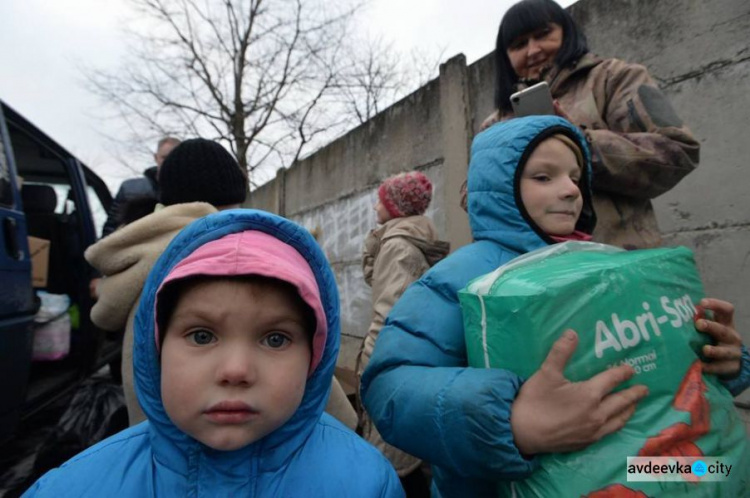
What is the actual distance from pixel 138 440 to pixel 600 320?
1001 mm

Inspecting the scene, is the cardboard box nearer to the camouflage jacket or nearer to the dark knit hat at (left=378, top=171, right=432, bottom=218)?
the dark knit hat at (left=378, top=171, right=432, bottom=218)

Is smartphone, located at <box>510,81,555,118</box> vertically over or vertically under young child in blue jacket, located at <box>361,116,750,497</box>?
over

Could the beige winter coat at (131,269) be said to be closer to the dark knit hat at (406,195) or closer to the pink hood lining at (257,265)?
the pink hood lining at (257,265)

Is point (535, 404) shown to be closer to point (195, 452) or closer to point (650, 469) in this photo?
point (650, 469)

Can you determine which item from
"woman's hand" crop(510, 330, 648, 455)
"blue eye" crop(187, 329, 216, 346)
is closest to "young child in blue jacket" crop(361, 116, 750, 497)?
"woman's hand" crop(510, 330, 648, 455)

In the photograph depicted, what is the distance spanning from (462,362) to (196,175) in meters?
1.24

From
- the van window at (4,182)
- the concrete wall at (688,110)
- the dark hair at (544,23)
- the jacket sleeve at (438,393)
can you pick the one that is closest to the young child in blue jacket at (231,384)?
the jacket sleeve at (438,393)

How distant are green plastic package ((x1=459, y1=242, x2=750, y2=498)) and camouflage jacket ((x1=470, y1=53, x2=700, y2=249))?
47 cm

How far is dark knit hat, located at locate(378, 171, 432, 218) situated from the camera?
3.03 m

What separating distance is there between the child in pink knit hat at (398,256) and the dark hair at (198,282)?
4.90 feet

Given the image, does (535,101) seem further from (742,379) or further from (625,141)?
(742,379)

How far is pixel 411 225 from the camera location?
112 inches

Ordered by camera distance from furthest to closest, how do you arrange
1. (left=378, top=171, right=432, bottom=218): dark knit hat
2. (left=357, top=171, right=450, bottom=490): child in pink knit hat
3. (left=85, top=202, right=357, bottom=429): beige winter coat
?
(left=378, top=171, right=432, bottom=218): dark knit hat → (left=357, top=171, right=450, bottom=490): child in pink knit hat → (left=85, top=202, right=357, bottom=429): beige winter coat

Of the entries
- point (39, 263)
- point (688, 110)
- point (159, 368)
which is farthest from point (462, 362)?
point (39, 263)
